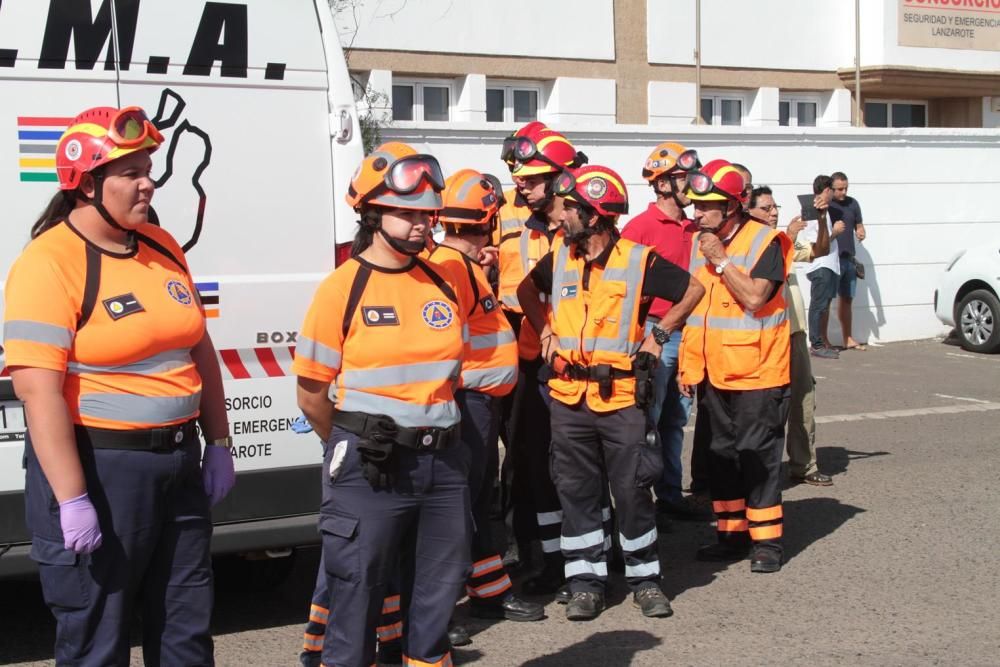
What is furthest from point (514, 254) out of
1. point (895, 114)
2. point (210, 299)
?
point (895, 114)

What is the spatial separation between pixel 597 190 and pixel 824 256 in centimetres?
919

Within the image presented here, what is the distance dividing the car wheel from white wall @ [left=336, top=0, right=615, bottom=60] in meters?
6.41

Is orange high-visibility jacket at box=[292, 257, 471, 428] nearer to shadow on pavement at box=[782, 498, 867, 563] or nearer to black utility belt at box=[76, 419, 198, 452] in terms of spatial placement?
black utility belt at box=[76, 419, 198, 452]

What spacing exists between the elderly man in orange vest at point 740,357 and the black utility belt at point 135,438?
3452mm

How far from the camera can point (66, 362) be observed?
3758 mm

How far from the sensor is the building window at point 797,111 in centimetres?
2075

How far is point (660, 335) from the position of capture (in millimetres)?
5902

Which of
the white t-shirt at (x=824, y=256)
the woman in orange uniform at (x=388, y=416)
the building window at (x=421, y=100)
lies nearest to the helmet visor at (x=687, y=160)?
the woman in orange uniform at (x=388, y=416)

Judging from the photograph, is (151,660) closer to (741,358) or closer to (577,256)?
(577,256)

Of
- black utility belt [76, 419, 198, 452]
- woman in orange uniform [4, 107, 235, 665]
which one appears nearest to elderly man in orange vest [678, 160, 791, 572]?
woman in orange uniform [4, 107, 235, 665]

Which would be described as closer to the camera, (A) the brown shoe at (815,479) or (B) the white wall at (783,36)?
(A) the brown shoe at (815,479)

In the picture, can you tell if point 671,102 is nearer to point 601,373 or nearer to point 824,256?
point 824,256

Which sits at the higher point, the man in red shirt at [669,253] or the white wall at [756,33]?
the white wall at [756,33]

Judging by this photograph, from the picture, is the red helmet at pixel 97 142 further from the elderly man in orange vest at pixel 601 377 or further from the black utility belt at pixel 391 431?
the elderly man in orange vest at pixel 601 377
